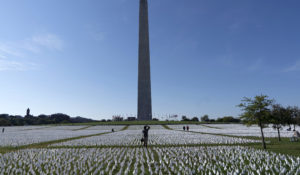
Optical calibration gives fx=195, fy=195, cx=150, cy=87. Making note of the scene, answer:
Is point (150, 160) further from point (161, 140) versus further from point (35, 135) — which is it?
point (35, 135)

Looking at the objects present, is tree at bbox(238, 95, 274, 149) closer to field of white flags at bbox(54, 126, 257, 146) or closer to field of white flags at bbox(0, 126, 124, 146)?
field of white flags at bbox(54, 126, 257, 146)

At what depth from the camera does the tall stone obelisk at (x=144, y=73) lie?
78062mm

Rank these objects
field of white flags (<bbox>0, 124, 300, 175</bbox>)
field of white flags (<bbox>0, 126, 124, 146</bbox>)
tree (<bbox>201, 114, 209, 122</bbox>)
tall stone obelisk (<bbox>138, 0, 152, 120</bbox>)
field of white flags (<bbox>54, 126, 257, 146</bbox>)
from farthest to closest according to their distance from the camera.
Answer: tree (<bbox>201, 114, 209, 122</bbox>) < tall stone obelisk (<bbox>138, 0, 152, 120</bbox>) < field of white flags (<bbox>0, 126, 124, 146</bbox>) < field of white flags (<bbox>54, 126, 257, 146</bbox>) < field of white flags (<bbox>0, 124, 300, 175</bbox>)

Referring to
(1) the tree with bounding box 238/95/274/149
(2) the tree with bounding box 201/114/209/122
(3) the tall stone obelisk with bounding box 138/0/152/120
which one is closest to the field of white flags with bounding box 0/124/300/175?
(1) the tree with bounding box 238/95/274/149

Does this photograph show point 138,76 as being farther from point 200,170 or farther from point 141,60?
point 200,170

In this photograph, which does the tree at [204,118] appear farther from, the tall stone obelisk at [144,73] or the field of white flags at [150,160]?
the field of white flags at [150,160]

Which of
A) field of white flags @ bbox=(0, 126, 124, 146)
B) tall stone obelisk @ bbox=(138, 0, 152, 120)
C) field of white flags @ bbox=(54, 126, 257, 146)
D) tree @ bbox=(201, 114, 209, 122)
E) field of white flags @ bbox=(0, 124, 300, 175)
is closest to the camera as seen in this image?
field of white flags @ bbox=(0, 124, 300, 175)

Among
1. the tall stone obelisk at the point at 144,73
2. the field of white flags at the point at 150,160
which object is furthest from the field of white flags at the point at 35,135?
the tall stone obelisk at the point at 144,73

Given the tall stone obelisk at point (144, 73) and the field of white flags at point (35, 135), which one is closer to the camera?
the field of white flags at point (35, 135)

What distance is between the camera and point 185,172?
28.6ft

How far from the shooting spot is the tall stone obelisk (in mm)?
78062

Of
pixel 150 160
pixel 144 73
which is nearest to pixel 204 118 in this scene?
pixel 144 73

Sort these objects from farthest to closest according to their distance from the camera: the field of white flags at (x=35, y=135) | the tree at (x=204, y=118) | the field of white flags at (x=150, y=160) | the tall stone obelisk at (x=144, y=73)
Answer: the tree at (x=204, y=118) → the tall stone obelisk at (x=144, y=73) → the field of white flags at (x=35, y=135) → the field of white flags at (x=150, y=160)

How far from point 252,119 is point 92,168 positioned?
13092 millimetres
